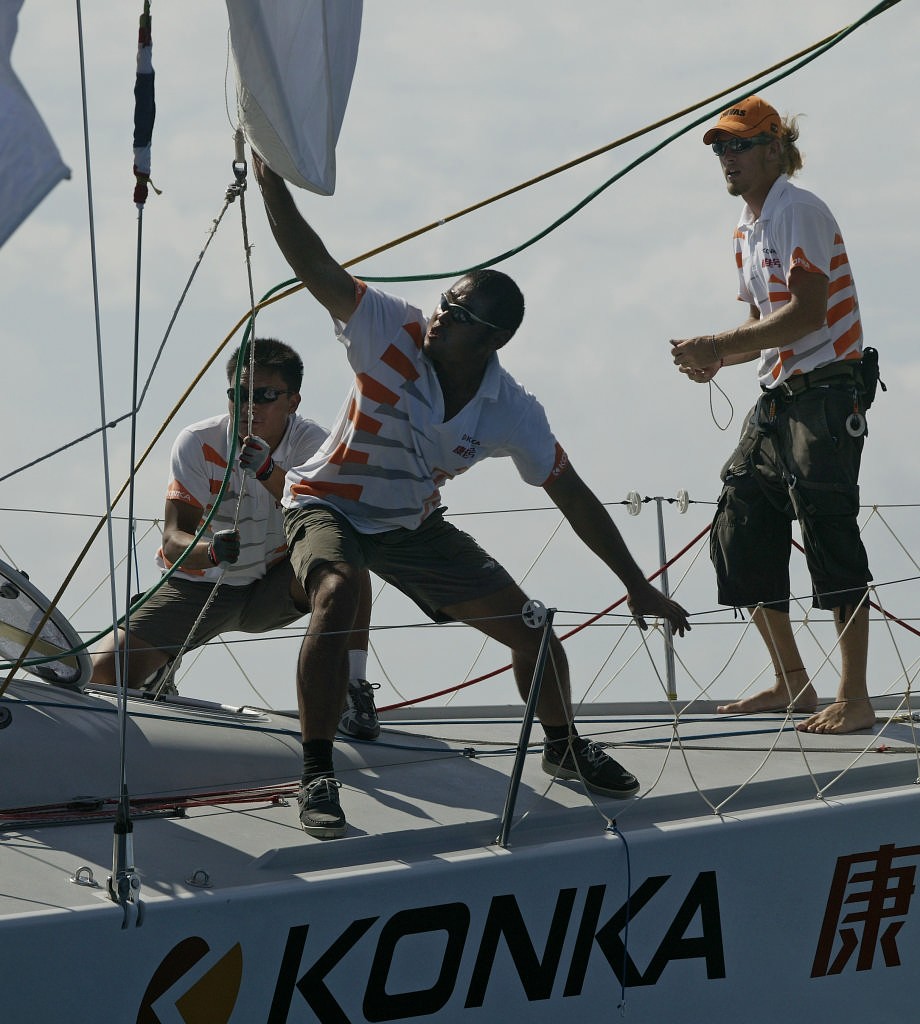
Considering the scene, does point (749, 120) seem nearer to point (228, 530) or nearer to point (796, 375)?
point (796, 375)

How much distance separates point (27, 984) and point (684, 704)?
3.23 m

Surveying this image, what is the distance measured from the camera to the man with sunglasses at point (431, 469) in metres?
4.25

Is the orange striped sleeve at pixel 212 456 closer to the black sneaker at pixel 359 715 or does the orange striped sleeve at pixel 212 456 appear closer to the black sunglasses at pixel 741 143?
the black sneaker at pixel 359 715

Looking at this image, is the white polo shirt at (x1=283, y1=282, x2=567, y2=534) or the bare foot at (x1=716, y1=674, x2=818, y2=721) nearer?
the white polo shirt at (x1=283, y1=282, x2=567, y2=534)

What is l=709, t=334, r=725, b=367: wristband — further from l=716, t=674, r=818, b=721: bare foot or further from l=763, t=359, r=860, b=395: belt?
l=716, t=674, r=818, b=721: bare foot

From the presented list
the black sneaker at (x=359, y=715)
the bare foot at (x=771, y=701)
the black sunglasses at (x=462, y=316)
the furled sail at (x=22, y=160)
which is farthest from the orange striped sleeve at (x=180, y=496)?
the furled sail at (x=22, y=160)

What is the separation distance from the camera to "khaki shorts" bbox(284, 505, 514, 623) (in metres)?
4.24

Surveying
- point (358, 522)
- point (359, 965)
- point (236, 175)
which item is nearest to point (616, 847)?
point (359, 965)

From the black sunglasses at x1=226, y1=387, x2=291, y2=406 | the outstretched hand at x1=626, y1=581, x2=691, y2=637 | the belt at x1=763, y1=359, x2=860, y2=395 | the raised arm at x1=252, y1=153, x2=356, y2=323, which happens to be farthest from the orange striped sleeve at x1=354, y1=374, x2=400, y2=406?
the belt at x1=763, y1=359, x2=860, y2=395

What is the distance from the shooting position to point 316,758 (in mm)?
3875

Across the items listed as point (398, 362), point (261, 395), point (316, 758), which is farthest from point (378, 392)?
point (261, 395)

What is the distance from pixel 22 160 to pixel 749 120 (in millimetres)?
2590

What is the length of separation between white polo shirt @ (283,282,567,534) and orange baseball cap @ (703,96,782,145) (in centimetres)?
126

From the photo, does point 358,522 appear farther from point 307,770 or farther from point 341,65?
point 341,65
